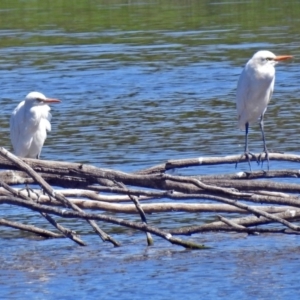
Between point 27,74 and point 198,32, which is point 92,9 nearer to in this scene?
point 198,32

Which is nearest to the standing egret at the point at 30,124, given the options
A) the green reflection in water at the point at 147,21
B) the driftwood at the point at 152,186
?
the driftwood at the point at 152,186

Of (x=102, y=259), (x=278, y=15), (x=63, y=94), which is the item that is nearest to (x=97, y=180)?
(x=102, y=259)

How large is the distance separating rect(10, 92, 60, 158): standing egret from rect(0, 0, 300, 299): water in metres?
0.85

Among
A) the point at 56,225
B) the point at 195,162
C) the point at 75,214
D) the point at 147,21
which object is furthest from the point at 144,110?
the point at 147,21

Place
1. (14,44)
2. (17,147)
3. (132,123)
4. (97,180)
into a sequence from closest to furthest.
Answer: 1. (97,180)
2. (17,147)
3. (132,123)
4. (14,44)

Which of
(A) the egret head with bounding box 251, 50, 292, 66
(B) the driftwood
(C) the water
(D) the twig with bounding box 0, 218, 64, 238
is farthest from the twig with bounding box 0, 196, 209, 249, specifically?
(A) the egret head with bounding box 251, 50, 292, 66

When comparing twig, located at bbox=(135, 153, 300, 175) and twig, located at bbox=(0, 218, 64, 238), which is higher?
twig, located at bbox=(135, 153, 300, 175)

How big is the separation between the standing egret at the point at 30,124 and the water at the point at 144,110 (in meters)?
0.85

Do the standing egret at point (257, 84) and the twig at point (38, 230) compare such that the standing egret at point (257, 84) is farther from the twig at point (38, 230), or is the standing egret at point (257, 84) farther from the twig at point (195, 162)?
the twig at point (38, 230)

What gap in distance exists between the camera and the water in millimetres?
10023

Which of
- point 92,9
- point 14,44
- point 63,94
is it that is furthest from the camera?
point 92,9

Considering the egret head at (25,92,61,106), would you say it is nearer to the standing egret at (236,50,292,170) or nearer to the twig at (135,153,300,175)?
the standing egret at (236,50,292,170)

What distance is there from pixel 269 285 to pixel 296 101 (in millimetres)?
10659

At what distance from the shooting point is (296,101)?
20000 mm
